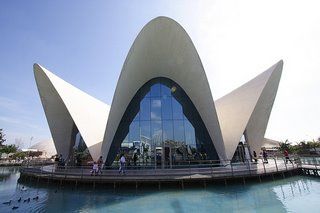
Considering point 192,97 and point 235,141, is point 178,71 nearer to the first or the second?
point 192,97

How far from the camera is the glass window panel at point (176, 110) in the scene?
16281mm

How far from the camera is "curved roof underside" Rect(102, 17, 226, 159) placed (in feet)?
47.0

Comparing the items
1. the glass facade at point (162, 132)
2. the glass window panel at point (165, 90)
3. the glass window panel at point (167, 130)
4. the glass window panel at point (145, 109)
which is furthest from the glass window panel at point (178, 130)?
the glass window panel at point (165, 90)

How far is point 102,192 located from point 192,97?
10484mm

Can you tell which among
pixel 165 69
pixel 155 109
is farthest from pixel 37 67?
pixel 165 69

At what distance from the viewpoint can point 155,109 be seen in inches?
653

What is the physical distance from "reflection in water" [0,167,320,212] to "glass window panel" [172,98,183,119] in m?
6.76

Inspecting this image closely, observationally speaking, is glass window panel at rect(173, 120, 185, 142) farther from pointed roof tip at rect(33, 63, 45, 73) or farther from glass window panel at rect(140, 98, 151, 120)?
pointed roof tip at rect(33, 63, 45, 73)

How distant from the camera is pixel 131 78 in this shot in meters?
16.5

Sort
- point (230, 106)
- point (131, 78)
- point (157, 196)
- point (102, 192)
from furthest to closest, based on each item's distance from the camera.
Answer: point (230, 106) < point (131, 78) < point (102, 192) < point (157, 196)

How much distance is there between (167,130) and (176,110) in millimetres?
1882

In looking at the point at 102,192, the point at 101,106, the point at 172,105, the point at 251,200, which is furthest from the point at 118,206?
the point at 101,106

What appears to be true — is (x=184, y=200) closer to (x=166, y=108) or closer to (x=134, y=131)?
(x=134, y=131)

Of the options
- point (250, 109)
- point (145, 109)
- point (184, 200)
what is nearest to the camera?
point (184, 200)
